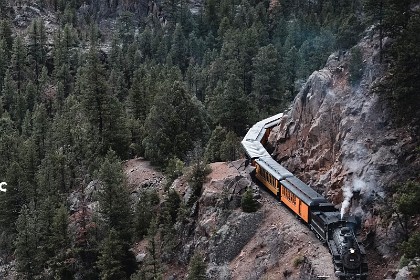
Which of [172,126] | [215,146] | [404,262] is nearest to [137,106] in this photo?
[172,126]

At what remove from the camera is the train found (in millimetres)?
29422

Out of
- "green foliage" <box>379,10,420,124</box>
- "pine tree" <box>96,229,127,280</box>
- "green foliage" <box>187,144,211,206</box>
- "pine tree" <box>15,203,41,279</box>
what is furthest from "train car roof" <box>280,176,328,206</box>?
"pine tree" <box>15,203,41,279</box>

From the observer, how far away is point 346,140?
38.2 m

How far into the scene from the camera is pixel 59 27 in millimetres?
119438

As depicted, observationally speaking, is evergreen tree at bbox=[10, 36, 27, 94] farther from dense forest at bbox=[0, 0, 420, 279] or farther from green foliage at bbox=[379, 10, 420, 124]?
green foliage at bbox=[379, 10, 420, 124]

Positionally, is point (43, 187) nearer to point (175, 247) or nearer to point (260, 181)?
point (175, 247)

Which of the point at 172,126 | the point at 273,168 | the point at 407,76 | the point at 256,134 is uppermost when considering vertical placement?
the point at 407,76

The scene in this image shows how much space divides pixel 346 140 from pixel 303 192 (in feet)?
16.2

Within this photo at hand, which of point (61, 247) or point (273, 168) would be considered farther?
point (61, 247)

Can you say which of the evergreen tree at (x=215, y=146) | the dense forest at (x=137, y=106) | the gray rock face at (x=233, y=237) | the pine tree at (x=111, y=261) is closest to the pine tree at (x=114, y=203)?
the dense forest at (x=137, y=106)

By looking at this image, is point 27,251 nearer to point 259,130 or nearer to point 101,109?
point 101,109

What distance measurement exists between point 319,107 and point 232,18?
7432 cm

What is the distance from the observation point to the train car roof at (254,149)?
45625mm

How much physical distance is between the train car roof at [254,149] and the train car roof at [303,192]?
657 centimetres
